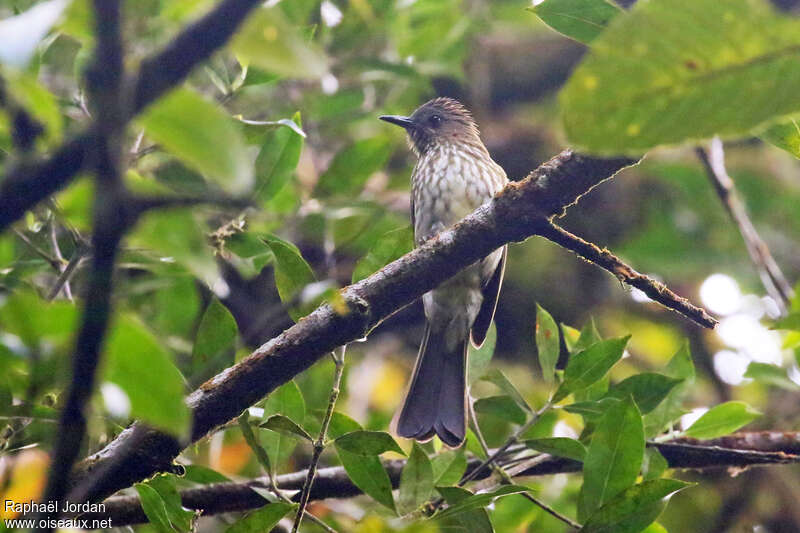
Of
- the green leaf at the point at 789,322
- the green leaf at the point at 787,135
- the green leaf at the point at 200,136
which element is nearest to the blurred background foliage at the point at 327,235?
the green leaf at the point at 200,136

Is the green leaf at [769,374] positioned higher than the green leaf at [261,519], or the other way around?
the green leaf at [261,519]

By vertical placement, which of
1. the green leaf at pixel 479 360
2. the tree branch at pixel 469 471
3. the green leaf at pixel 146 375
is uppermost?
the green leaf at pixel 146 375

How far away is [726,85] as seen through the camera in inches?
38.4

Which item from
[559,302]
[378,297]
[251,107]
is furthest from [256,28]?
[559,302]

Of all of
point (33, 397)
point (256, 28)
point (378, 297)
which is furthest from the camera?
point (378, 297)

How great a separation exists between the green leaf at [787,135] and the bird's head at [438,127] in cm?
291

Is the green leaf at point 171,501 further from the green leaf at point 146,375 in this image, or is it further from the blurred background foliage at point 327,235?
the green leaf at point 146,375

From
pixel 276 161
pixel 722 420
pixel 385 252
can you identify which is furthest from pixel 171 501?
pixel 722 420

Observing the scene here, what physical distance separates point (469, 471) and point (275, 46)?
1.94 metres

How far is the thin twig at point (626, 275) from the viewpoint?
205 centimetres

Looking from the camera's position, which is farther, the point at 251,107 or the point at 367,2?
the point at 251,107

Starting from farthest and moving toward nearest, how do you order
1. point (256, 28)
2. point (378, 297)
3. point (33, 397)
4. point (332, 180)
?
1. point (332, 180)
2. point (378, 297)
3. point (33, 397)
4. point (256, 28)

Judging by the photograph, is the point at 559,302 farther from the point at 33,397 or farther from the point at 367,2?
the point at 33,397

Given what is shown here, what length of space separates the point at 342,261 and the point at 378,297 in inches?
105
